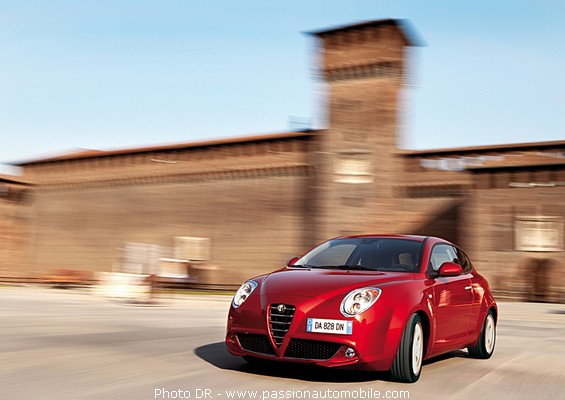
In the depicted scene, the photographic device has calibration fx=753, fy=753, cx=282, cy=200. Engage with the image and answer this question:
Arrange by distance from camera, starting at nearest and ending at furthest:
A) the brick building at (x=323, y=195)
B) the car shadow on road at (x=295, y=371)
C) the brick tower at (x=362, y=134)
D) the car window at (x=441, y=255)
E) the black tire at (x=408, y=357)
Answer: the black tire at (x=408, y=357) < the car shadow on road at (x=295, y=371) < the car window at (x=441, y=255) < the brick building at (x=323, y=195) < the brick tower at (x=362, y=134)

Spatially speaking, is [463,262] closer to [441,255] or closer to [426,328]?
[441,255]

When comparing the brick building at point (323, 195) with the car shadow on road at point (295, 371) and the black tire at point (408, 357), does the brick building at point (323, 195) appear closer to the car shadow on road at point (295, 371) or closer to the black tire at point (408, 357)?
the car shadow on road at point (295, 371)

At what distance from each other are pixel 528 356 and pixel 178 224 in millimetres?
35189

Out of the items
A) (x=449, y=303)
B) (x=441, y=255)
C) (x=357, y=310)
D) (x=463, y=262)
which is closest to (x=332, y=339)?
(x=357, y=310)

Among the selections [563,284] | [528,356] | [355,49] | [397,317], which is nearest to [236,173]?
[355,49]

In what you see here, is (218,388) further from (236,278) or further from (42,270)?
(42,270)

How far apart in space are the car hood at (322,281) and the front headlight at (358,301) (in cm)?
8

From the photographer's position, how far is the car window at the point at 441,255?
801 centimetres

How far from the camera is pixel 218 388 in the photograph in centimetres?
610

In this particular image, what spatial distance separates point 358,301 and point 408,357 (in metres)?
0.71

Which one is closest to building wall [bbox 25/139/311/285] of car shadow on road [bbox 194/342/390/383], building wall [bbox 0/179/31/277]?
building wall [bbox 0/179/31/277]

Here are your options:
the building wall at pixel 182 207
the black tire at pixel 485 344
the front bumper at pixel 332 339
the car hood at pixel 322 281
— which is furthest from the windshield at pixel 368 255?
the building wall at pixel 182 207

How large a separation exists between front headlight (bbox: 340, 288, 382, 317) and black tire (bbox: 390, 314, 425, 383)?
0.43 m

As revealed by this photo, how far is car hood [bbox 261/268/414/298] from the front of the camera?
6.62 metres
